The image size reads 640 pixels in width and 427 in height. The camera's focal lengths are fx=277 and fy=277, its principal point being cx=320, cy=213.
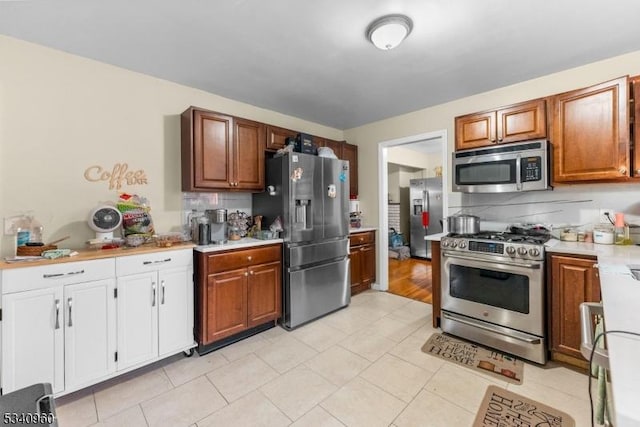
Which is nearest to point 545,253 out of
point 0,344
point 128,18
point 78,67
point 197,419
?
point 197,419

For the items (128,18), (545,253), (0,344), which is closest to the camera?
(0,344)

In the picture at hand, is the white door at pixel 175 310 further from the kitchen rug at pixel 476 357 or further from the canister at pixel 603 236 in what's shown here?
the canister at pixel 603 236

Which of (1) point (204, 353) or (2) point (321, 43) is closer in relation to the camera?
(2) point (321, 43)

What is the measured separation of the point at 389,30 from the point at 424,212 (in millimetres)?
4584

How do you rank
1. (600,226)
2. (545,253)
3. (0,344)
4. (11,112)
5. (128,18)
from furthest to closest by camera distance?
(600,226)
(545,253)
(11,112)
(128,18)
(0,344)

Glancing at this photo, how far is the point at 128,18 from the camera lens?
6.05ft

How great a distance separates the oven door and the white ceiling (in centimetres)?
171

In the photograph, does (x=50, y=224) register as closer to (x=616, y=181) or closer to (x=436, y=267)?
(x=436, y=267)

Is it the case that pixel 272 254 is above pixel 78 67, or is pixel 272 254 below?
below

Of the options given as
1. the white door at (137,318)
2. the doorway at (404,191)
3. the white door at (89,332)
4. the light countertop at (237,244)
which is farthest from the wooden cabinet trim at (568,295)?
the white door at (89,332)

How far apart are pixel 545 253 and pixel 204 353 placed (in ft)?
9.61

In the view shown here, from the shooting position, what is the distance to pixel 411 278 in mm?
4594

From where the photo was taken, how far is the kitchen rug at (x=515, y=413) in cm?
162

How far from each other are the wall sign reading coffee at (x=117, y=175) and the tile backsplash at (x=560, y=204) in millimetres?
3410
